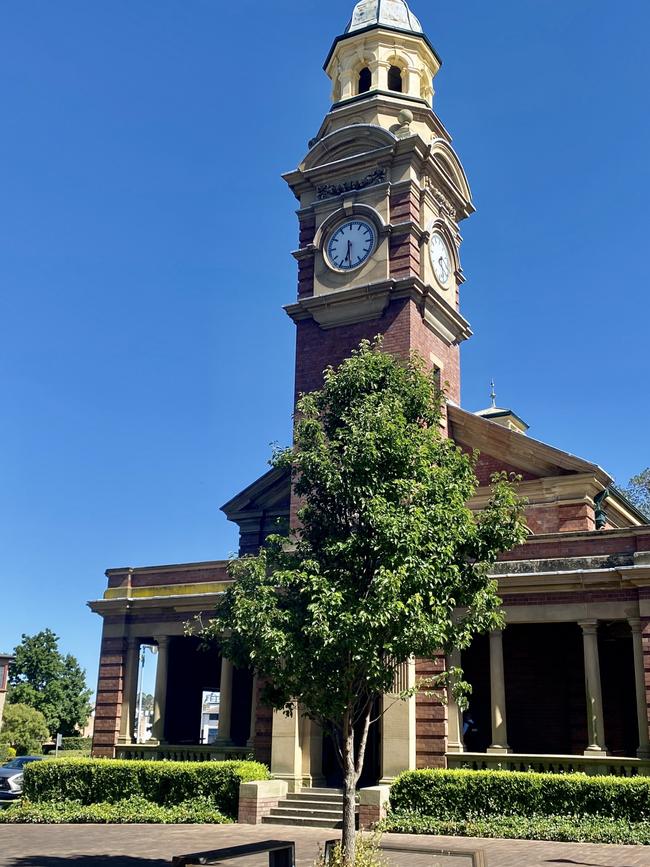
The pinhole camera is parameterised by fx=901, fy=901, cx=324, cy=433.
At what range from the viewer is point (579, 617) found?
20.5 m

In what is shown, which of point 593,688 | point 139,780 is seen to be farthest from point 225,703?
point 593,688

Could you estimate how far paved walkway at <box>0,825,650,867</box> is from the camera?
15.0m

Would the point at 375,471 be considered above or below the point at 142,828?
above

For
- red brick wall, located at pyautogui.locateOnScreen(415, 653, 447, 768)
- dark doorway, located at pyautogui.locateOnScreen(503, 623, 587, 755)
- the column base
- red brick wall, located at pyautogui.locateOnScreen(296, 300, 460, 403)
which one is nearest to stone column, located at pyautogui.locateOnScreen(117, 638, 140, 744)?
red brick wall, located at pyautogui.locateOnScreen(296, 300, 460, 403)

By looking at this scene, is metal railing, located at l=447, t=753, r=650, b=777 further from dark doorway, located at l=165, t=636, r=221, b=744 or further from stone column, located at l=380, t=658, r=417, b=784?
dark doorway, located at l=165, t=636, r=221, b=744

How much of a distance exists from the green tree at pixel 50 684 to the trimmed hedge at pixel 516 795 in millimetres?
53791

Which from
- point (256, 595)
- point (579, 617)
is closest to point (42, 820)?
point (256, 595)

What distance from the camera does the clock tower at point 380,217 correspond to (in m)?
25.0

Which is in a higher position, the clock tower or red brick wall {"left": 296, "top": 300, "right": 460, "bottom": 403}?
A: the clock tower

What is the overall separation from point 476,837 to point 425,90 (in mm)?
22183

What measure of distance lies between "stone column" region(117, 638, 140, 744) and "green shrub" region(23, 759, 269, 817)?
3.06 meters

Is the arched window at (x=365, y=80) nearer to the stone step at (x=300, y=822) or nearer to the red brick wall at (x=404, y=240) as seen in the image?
the red brick wall at (x=404, y=240)

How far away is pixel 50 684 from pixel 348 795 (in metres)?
61.0

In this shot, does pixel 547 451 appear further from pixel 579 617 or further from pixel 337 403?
pixel 337 403
